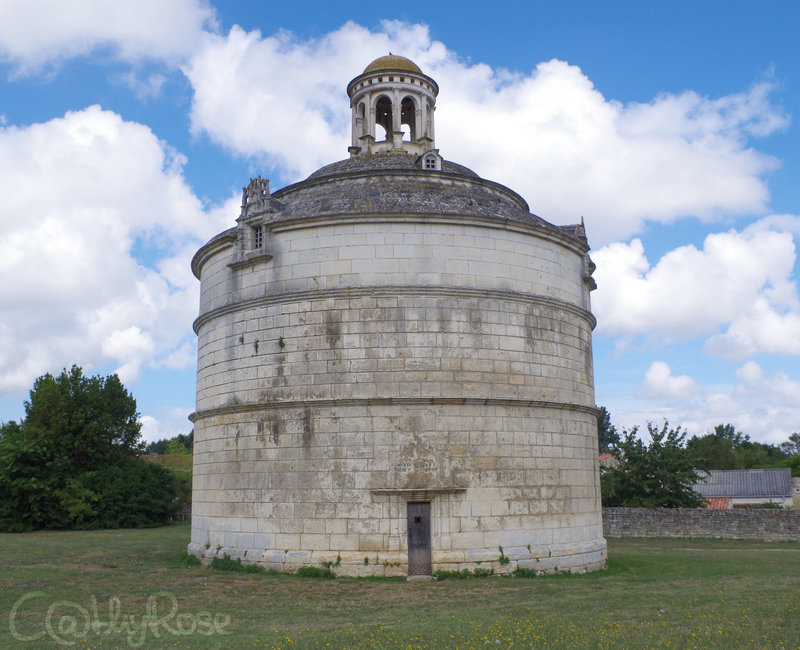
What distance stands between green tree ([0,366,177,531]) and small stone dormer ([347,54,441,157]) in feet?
77.7

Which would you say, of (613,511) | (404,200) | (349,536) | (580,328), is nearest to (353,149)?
(404,200)

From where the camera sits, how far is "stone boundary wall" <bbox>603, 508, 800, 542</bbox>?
25.3 m

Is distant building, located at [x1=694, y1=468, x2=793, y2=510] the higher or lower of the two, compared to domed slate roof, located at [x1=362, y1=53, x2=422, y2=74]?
lower

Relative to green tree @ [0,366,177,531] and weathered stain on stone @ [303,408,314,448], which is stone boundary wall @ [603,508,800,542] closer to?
weathered stain on stone @ [303,408,314,448]

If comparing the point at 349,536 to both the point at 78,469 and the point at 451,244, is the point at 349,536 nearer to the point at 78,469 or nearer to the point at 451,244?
the point at 451,244

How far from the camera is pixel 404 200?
16688 millimetres

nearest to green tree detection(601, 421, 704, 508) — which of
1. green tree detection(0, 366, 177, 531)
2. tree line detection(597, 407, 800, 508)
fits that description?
tree line detection(597, 407, 800, 508)

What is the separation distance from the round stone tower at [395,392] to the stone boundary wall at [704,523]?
11.2 m

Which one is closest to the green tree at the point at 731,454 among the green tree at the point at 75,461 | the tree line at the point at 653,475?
the tree line at the point at 653,475

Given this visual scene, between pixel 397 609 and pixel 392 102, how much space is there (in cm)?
1566

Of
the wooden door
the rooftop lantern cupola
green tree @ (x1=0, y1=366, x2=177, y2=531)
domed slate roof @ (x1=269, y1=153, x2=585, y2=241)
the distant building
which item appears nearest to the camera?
the wooden door

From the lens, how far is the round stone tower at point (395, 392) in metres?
14.9

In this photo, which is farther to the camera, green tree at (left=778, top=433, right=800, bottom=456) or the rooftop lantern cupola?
green tree at (left=778, top=433, right=800, bottom=456)

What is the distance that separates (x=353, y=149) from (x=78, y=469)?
24.9 metres
